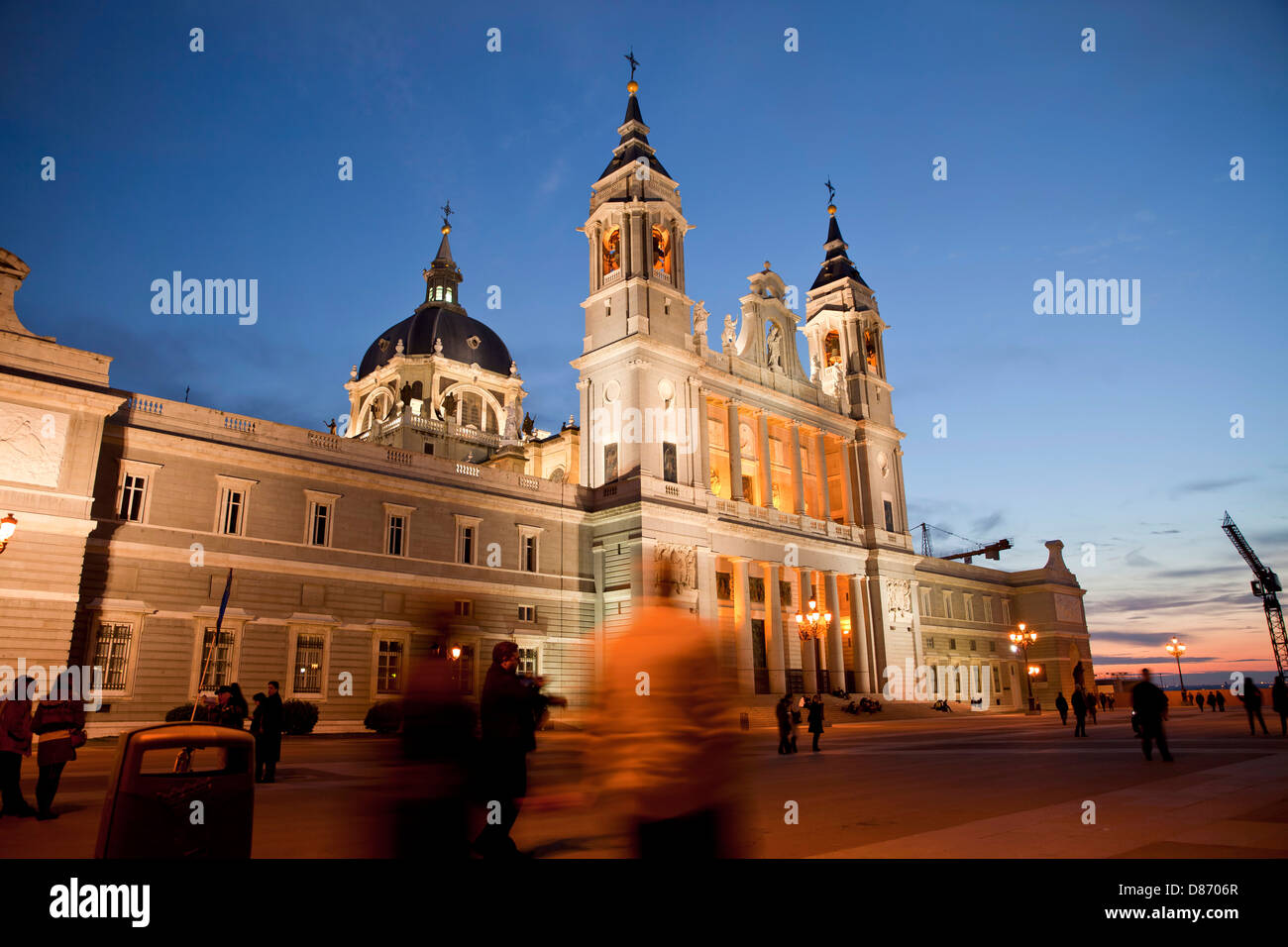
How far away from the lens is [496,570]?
38.1 m

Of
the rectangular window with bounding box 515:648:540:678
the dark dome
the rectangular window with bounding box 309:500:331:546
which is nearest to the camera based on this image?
the rectangular window with bounding box 309:500:331:546

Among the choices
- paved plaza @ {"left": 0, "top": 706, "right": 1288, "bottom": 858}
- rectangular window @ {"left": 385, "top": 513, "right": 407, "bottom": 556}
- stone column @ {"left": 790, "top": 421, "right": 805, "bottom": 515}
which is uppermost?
stone column @ {"left": 790, "top": 421, "right": 805, "bottom": 515}

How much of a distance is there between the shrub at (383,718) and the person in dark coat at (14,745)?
61.0 ft

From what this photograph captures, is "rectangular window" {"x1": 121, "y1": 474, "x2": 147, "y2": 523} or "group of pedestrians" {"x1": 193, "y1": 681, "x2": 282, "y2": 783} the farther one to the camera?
"rectangular window" {"x1": 121, "y1": 474, "x2": 147, "y2": 523}

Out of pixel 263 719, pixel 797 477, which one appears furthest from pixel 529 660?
pixel 263 719

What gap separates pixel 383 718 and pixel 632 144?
37.6 metres

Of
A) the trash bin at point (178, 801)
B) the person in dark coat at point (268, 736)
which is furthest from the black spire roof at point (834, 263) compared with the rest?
the trash bin at point (178, 801)

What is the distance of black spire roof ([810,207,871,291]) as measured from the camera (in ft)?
211

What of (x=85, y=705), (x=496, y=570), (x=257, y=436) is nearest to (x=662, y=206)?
(x=496, y=570)

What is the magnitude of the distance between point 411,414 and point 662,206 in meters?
31.9

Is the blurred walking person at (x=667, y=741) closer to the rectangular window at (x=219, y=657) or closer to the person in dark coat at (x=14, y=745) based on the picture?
the person in dark coat at (x=14, y=745)

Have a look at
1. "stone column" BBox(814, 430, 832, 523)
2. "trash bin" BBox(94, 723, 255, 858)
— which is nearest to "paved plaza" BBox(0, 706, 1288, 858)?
"trash bin" BBox(94, 723, 255, 858)

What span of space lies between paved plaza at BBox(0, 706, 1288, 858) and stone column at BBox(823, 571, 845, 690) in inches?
1209

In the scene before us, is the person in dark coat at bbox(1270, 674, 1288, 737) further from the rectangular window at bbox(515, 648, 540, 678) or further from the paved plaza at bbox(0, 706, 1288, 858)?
the rectangular window at bbox(515, 648, 540, 678)
